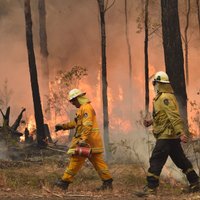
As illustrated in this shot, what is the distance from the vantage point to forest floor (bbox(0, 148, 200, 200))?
7961mm

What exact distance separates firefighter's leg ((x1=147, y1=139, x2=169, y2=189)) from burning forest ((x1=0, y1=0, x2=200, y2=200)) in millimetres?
15

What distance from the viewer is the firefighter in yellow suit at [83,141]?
8711 millimetres

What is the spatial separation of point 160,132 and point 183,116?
401 centimetres

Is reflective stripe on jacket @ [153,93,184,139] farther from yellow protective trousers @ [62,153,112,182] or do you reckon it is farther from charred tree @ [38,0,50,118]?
charred tree @ [38,0,50,118]

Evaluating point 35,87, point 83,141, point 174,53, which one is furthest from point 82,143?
point 35,87

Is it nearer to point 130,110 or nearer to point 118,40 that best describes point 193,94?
point 130,110

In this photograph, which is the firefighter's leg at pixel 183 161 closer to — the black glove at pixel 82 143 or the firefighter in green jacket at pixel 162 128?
the firefighter in green jacket at pixel 162 128

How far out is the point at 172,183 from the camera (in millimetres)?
10422

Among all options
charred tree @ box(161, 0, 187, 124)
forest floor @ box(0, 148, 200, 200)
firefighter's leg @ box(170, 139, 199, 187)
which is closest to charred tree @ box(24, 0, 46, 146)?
forest floor @ box(0, 148, 200, 200)

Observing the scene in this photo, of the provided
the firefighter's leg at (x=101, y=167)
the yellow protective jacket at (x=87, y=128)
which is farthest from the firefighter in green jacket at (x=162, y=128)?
the yellow protective jacket at (x=87, y=128)

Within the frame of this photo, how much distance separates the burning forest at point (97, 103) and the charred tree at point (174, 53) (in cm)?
2

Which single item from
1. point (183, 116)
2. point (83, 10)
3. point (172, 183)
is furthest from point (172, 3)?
point (83, 10)

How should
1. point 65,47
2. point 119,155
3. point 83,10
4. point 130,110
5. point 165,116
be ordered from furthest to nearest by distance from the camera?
1. point 83,10
2. point 65,47
3. point 130,110
4. point 119,155
5. point 165,116

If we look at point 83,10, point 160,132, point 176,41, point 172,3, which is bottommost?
point 160,132
